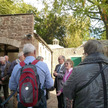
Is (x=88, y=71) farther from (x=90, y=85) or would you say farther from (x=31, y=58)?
(x=31, y=58)

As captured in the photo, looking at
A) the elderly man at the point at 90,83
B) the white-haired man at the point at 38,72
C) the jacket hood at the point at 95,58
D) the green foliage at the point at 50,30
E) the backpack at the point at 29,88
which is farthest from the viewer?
the green foliage at the point at 50,30

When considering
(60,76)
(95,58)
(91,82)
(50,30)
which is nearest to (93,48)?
(95,58)

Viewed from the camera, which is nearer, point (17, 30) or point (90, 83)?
point (90, 83)

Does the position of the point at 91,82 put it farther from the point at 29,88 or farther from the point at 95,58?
the point at 29,88

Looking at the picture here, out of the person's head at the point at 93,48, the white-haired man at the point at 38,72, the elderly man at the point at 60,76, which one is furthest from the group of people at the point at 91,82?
→ the elderly man at the point at 60,76

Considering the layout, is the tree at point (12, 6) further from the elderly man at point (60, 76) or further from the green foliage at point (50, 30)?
the green foliage at point (50, 30)

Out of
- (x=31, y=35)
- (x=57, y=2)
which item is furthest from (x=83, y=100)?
(x=57, y=2)

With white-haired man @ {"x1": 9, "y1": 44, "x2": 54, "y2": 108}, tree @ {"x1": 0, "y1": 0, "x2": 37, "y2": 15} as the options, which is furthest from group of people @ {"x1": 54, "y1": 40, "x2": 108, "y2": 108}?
tree @ {"x1": 0, "y1": 0, "x2": 37, "y2": 15}

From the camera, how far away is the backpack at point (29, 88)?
2.30 meters

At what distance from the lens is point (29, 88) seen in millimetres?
2303

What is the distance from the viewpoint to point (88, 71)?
1.87 meters

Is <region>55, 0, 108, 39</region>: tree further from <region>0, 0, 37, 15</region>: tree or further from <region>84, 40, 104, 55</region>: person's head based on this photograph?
<region>84, 40, 104, 55</region>: person's head

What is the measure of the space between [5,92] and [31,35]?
410 cm

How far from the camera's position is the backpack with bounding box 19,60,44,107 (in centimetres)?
230
